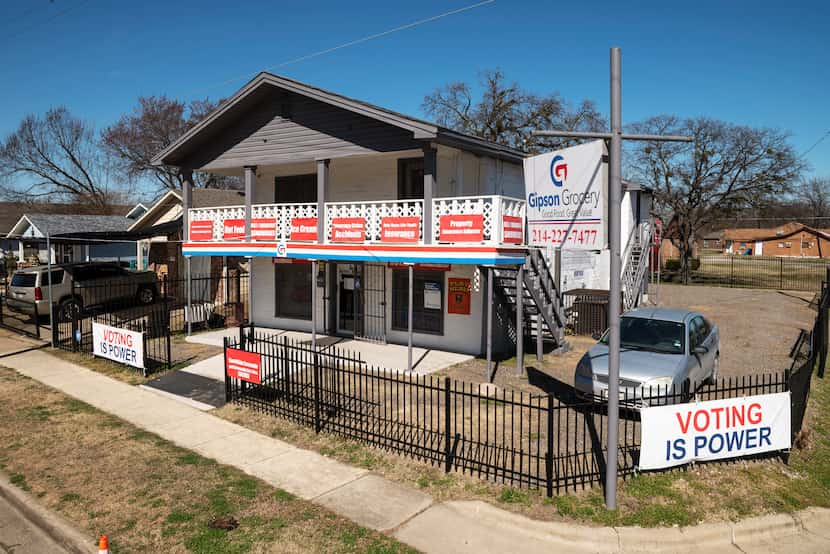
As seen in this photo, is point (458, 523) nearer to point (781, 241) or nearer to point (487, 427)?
point (487, 427)

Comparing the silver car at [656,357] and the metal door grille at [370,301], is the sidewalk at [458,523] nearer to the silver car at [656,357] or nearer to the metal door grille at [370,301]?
the silver car at [656,357]

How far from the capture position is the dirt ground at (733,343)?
1270 cm

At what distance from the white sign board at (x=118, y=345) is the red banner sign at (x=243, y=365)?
11.8 ft

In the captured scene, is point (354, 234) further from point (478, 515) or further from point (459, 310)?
point (478, 515)

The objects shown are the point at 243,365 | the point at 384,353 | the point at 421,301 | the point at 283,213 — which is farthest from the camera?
the point at 283,213

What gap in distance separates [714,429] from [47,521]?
8.32m

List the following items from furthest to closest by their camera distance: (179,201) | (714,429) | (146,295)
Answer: (179,201)
(146,295)
(714,429)

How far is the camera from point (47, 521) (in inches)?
253

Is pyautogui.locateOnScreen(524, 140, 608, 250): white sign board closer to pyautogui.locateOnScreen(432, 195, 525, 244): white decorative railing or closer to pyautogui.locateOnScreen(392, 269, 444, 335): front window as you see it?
pyautogui.locateOnScreen(432, 195, 525, 244): white decorative railing

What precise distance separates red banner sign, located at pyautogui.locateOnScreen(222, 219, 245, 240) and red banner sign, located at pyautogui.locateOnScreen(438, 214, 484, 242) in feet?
23.8

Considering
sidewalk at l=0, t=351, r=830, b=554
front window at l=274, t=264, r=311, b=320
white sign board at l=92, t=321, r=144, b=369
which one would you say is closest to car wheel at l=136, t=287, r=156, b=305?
front window at l=274, t=264, r=311, b=320

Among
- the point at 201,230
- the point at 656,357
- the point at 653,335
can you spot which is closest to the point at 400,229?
the point at 653,335

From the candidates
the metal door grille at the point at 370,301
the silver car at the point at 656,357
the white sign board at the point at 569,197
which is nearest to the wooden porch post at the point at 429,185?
the metal door grille at the point at 370,301

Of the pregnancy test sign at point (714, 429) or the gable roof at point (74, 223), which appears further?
the gable roof at point (74, 223)
